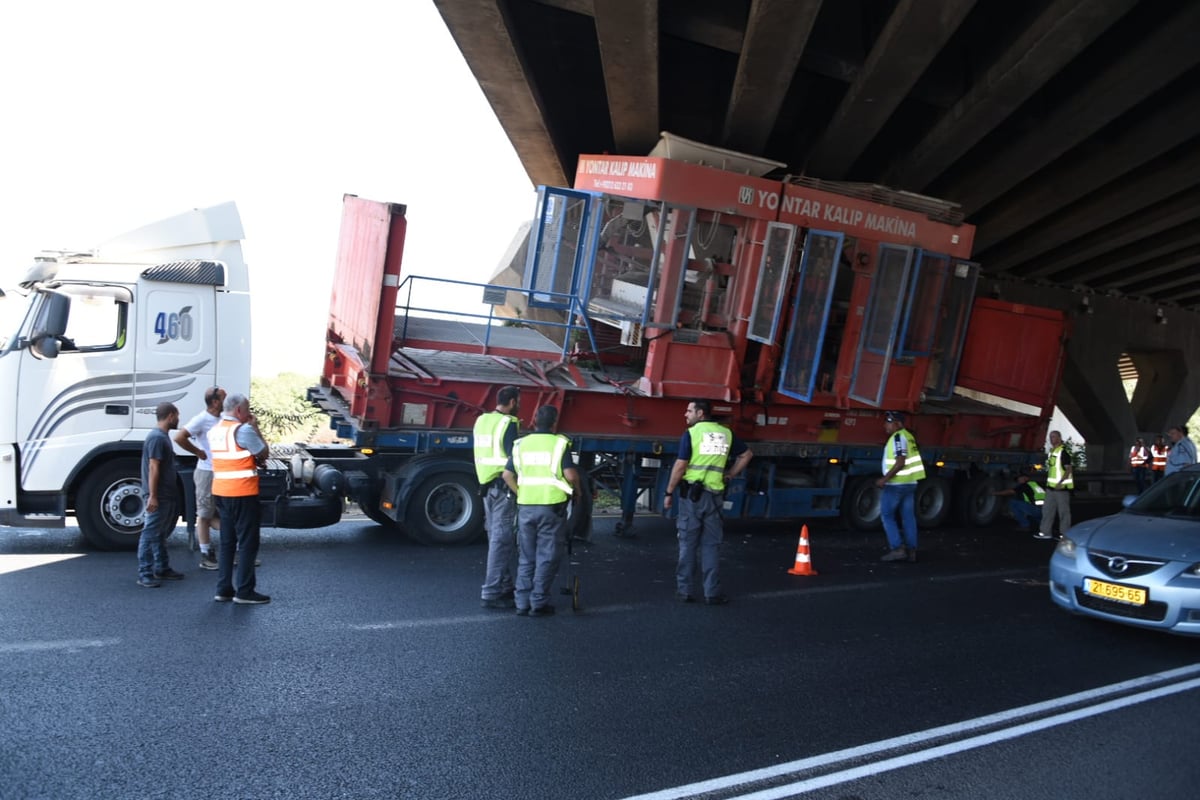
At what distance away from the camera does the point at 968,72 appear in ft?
38.6

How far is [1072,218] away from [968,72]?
6.03 m

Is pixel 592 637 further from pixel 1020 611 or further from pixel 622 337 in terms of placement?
pixel 622 337

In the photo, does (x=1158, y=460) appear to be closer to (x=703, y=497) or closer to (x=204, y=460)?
(x=703, y=497)

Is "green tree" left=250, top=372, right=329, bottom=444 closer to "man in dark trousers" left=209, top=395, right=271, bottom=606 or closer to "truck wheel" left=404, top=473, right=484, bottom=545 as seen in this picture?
"truck wheel" left=404, top=473, right=484, bottom=545

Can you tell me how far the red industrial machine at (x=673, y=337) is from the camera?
8828 mm

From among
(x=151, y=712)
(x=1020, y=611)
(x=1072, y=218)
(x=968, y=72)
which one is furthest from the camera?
(x=1072, y=218)

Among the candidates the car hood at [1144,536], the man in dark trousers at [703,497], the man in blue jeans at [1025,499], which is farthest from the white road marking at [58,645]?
the man in blue jeans at [1025,499]

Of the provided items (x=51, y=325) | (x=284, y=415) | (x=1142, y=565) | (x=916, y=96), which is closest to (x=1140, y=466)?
(x=916, y=96)

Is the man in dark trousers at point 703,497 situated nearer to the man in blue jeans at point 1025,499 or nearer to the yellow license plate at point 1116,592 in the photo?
the yellow license plate at point 1116,592

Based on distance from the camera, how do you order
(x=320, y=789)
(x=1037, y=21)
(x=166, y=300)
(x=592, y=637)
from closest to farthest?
(x=320, y=789)
(x=592, y=637)
(x=166, y=300)
(x=1037, y=21)

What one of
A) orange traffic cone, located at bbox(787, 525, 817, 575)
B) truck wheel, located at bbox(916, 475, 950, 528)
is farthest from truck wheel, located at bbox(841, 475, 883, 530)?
orange traffic cone, located at bbox(787, 525, 817, 575)

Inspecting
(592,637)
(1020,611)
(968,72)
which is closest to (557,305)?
(592,637)

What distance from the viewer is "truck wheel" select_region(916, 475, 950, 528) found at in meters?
12.4

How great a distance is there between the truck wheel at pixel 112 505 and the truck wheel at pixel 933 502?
9.59m
